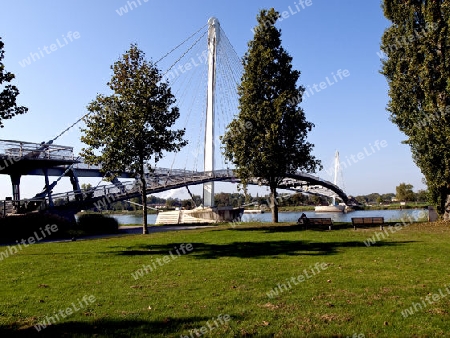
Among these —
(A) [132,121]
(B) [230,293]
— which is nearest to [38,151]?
(A) [132,121]

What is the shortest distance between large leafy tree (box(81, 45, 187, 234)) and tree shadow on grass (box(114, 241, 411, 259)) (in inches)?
316

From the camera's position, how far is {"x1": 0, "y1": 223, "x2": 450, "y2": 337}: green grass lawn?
6.14 meters

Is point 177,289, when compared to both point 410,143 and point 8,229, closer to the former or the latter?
point 8,229

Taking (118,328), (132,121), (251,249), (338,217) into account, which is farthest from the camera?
(338,217)

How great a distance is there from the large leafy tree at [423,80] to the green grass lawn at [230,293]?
12004 millimetres

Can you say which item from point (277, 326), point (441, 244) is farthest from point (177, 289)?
point (441, 244)

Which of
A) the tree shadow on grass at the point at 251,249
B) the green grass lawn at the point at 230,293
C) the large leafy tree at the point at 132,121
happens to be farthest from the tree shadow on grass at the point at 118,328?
the large leafy tree at the point at 132,121

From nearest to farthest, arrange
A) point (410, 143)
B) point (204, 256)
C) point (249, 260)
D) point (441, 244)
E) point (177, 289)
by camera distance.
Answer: point (177, 289), point (249, 260), point (204, 256), point (441, 244), point (410, 143)

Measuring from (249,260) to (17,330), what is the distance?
754 cm

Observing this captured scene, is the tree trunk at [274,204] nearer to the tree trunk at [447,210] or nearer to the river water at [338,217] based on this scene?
the river water at [338,217]

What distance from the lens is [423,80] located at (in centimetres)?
2466

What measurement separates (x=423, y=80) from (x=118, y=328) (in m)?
25.2

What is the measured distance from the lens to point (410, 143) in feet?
86.6

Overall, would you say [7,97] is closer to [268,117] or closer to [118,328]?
[118,328]
